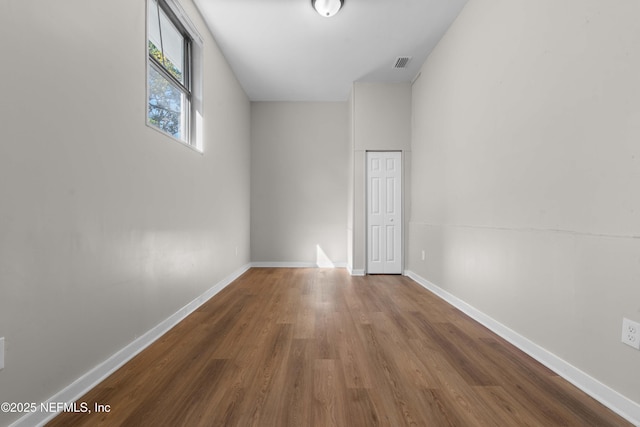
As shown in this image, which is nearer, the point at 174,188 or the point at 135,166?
the point at 135,166

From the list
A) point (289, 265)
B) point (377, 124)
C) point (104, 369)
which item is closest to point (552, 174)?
point (104, 369)

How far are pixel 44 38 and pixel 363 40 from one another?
3.22m

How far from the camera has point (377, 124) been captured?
493cm

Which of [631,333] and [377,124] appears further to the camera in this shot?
[377,124]

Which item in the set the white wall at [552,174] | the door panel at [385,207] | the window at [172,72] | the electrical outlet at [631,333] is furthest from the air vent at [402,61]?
the electrical outlet at [631,333]

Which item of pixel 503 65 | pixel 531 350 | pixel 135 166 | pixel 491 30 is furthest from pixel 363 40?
pixel 531 350

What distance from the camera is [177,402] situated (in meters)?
1.53

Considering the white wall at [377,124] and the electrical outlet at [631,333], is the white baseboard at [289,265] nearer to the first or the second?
the white wall at [377,124]

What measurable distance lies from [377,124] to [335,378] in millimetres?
3990

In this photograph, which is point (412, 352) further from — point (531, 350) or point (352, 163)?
point (352, 163)

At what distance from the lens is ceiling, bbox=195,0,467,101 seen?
126 inches

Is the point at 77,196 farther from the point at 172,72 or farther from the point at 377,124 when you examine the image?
the point at 377,124

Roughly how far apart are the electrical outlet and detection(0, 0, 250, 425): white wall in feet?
8.43

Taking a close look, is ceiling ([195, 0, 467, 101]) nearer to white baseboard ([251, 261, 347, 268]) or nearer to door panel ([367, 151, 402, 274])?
door panel ([367, 151, 402, 274])
